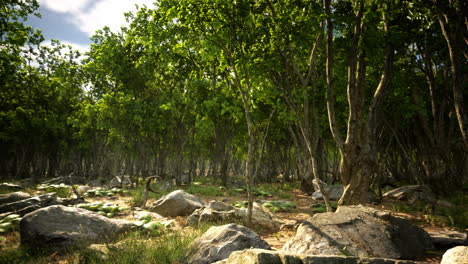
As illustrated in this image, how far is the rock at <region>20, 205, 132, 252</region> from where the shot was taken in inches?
262

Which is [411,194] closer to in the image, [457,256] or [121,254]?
[457,256]

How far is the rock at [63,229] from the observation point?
21.9ft

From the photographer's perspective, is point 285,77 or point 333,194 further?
point 333,194

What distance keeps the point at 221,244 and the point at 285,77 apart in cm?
813

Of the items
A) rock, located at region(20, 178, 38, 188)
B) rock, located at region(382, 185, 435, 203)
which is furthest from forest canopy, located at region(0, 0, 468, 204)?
rock, located at region(20, 178, 38, 188)

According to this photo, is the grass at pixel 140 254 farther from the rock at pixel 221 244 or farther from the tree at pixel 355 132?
the tree at pixel 355 132

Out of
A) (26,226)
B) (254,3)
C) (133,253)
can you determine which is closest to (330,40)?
(254,3)

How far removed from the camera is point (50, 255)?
6.39m

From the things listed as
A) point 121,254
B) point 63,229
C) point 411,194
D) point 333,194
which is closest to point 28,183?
point 63,229

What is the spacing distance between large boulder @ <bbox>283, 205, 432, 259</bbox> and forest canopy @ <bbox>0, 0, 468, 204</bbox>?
7.45 feet

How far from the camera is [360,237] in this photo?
5547mm

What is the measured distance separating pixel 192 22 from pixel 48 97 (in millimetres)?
28529

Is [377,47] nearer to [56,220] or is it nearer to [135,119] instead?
[56,220]

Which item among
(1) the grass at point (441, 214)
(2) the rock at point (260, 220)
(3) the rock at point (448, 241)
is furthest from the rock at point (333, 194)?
(3) the rock at point (448, 241)
